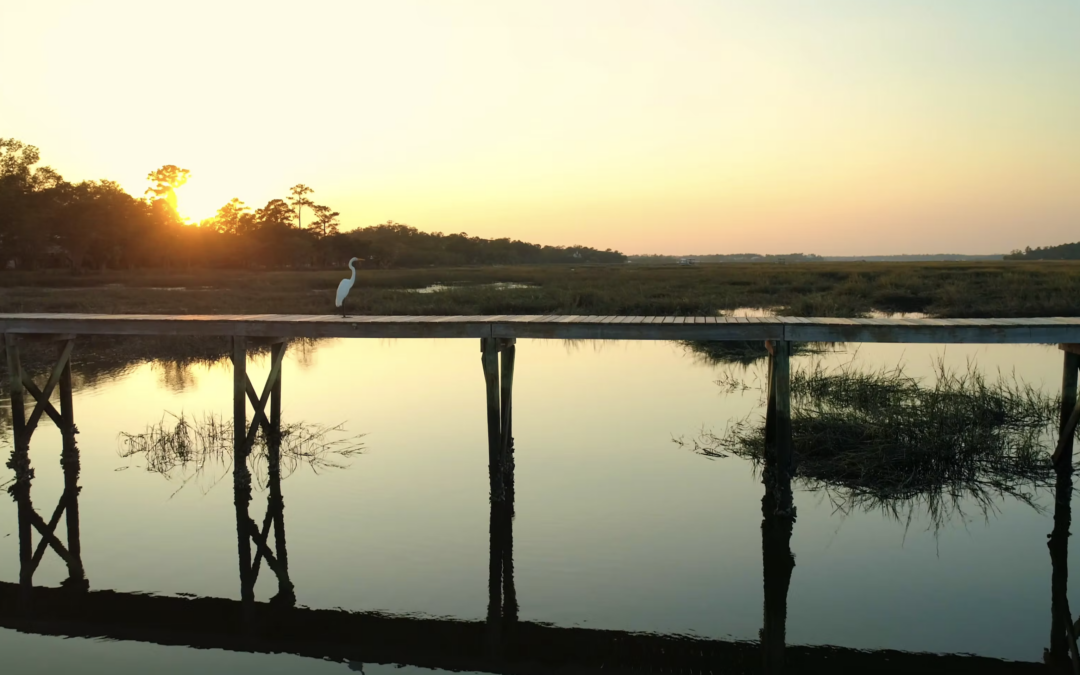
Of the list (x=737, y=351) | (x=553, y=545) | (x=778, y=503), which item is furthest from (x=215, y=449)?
(x=737, y=351)

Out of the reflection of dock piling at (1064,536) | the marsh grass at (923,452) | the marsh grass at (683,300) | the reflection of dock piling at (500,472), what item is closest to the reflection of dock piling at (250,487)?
the reflection of dock piling at (500,472)

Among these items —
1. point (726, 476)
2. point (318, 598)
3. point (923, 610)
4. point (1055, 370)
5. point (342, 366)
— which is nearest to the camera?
point (923, 610)

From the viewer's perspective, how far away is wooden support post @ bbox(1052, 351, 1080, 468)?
981 cm

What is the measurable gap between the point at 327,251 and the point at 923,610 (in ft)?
286

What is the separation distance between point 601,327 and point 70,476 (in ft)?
27.1

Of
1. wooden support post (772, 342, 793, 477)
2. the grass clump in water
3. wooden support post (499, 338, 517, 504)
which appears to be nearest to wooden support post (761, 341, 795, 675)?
wooden support post (772, 342, 793, 477)

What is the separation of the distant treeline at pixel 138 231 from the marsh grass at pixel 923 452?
27189mm

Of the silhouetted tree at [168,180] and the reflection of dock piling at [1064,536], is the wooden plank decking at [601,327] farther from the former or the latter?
the silhouetted tree at [168,180]

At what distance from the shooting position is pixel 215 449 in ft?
42.1

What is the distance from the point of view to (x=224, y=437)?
13.3 meters

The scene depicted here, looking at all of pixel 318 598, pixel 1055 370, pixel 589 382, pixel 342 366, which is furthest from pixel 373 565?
pixel 1055 370

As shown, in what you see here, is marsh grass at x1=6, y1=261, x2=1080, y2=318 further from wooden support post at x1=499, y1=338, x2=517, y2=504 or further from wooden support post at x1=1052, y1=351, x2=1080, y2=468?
wooden support post at x1=499, y1=338, x2=517, y2=504

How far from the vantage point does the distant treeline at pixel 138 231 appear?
179 ft

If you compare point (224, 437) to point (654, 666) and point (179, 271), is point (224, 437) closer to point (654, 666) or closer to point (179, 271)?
point (654, 666)
